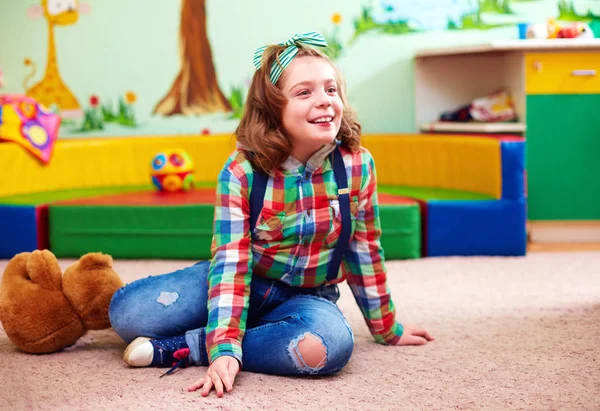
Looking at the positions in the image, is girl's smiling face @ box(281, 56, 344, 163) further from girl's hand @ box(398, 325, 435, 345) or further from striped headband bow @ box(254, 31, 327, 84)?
girl's hand @ box(398, 325, 435, 345)

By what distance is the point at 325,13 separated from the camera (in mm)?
3688

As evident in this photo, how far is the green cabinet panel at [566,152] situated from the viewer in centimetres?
306

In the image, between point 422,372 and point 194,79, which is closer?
point 422,372

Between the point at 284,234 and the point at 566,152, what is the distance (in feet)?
6.13

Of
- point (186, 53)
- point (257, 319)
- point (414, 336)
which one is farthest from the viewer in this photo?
point (186, 53)

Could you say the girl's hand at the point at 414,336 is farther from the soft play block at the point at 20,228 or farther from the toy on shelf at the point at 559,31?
the toy on shelf at the point at 559,31

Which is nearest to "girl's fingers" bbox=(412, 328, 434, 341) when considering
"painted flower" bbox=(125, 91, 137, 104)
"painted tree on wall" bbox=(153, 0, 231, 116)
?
"painted tree on wall" bbox=(153, 0, 231, 116)

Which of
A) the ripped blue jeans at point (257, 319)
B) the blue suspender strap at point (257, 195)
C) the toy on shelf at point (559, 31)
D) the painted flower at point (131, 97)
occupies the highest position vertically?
the toy on shelf at point (559, 31)

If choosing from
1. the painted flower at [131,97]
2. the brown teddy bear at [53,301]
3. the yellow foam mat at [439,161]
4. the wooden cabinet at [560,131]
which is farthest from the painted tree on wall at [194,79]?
the brown teddy bear at [53,301]

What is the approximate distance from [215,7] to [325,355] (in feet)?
8.48

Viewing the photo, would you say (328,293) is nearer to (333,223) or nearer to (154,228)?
A: (333,223)

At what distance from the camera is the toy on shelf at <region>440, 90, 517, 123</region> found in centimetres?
321

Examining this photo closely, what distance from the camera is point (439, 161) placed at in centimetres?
332

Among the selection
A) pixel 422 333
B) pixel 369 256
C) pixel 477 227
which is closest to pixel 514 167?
Answer: pixel 477 227
